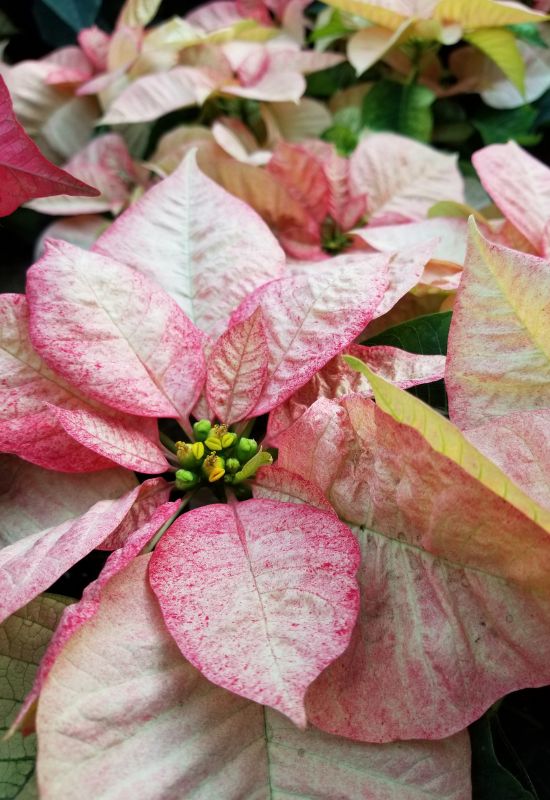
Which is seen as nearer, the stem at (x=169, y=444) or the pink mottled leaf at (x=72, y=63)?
the stem at (x=169, y=444)

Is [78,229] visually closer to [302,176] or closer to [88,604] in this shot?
[302,176]

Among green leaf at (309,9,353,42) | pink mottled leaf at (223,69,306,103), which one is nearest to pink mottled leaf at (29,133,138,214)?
pink mottled leaf at (223,69,306,103)

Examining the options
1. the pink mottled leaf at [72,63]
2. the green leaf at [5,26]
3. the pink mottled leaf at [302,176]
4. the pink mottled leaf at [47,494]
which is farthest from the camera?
the green leaf at [5,26]

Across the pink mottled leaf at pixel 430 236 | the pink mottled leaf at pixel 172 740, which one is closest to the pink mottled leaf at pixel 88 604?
the pink mottled leaf at pixel 172 740

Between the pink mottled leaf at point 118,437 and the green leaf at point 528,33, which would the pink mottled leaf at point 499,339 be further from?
the green leaf at point 528,33

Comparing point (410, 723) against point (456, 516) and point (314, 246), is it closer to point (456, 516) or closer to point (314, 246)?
point (456, 516)

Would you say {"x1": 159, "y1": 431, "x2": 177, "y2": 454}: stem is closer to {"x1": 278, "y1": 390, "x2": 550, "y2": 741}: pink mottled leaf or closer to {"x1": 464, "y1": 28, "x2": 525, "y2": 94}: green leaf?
{"x1": 278, "y1": 390, "x2": 550, "y2": 741}: pink mottled leaf

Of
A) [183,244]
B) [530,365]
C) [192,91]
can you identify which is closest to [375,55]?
[192,91]
